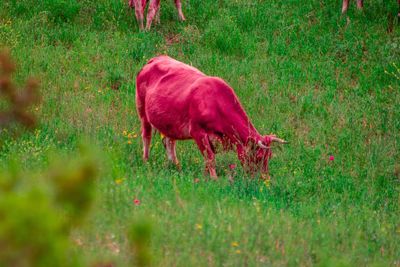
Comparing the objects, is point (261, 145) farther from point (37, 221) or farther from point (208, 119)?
point (37, 221)

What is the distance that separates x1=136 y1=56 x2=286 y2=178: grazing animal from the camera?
35.1 feet

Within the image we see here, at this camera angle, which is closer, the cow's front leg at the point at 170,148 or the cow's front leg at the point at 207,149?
the cow's front leg at the point at 207,149

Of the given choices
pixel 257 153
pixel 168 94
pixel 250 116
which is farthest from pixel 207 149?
pixel 250 116

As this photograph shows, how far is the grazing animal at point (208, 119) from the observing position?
10688 millimetres

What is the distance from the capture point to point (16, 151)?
32.6ft

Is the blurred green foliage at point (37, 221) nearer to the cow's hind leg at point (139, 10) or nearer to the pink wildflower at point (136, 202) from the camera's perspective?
the pink wildflower at point (136, 202)

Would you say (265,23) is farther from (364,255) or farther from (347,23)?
(364,255)

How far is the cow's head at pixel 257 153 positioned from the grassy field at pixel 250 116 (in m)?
0.20

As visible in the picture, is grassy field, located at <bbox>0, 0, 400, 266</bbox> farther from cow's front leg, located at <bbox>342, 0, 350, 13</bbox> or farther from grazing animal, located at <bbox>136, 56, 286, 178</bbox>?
grazing animal, located at <bbox>136, 56, 286, 178</bbox>

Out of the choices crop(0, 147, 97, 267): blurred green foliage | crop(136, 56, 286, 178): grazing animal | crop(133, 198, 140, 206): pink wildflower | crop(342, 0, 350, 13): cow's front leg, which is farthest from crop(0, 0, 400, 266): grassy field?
Result: crop(0, 147, 97, 267): blurred green foliage

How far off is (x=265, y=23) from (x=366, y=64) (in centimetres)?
261

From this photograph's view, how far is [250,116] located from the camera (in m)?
14.3

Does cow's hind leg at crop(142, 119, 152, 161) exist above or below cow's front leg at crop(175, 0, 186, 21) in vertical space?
below

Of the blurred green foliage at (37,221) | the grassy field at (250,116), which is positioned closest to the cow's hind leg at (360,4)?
the grassy field at (250,116)
